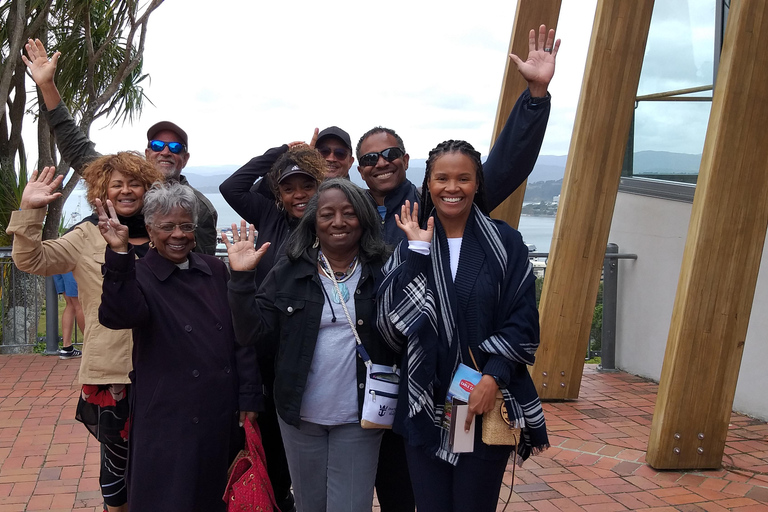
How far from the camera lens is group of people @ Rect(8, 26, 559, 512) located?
8.64 ft

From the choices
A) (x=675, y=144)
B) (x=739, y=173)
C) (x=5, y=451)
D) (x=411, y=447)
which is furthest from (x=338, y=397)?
(x=675, y=144)

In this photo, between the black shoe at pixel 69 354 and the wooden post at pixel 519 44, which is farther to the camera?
the black shoe at pixel 69 354

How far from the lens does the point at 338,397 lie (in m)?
2.88

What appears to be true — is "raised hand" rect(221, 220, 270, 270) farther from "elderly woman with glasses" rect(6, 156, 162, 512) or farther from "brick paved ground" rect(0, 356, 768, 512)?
"brick paved ground" rect(0, 356, 768, 512)

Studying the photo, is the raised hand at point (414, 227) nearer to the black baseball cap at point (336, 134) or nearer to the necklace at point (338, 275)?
the necklace at point (338, 275)

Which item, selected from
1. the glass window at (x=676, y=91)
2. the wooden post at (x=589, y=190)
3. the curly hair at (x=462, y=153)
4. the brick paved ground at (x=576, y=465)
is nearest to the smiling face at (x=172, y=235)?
the curly hair at (x=462, y=153)

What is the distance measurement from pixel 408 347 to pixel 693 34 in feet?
18.6

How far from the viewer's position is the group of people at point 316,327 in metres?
2.63

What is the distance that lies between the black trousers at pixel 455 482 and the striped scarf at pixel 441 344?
63 mm

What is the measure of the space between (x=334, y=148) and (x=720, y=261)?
2.44 m

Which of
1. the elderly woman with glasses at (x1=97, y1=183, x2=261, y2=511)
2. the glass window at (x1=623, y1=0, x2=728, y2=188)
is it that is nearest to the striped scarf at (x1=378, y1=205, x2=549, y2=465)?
the elderly woman with glasses at (x1=97, y1=183, x2=261, y2=511)

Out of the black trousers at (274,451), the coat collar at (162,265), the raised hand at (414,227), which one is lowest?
the black trousers at (274,451)

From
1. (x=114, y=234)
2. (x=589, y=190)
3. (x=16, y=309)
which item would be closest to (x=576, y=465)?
(x=589, y=190)

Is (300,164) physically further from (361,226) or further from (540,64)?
(540,64)
